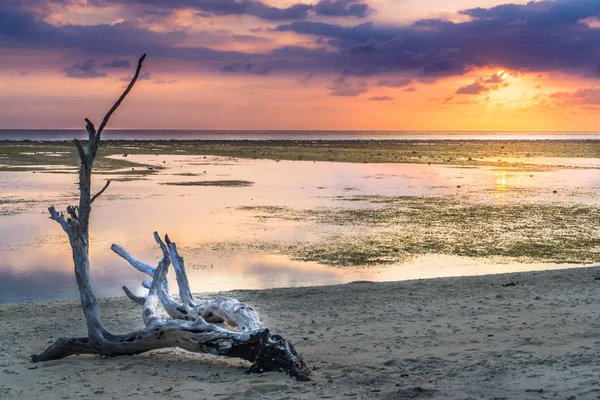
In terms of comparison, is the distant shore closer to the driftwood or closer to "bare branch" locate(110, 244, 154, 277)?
"bare branch" locate(110, 244, 154, 277)

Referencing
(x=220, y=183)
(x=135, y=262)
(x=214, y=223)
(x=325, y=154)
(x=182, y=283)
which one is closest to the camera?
(x=182, y=283)

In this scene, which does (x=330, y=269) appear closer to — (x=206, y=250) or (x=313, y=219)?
(x=206, y=250)

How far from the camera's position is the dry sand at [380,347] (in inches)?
298

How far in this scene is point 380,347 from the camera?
9523 millimetres

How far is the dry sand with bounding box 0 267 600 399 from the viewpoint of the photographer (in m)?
7.57

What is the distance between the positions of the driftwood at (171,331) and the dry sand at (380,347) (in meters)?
0.19

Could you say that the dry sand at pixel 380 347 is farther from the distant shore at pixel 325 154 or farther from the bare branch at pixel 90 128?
the distant shore at pixel 325 154

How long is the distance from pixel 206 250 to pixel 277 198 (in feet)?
44.3

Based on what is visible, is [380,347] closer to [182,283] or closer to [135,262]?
[182,283]

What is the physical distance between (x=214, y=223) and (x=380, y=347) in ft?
49.0

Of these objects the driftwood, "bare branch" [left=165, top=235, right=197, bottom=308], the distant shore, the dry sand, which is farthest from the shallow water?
the distant shore

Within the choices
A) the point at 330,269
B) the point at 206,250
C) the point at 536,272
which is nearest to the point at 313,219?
the point at 206,250

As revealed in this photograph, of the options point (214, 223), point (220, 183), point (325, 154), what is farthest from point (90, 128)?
point (325, 154)

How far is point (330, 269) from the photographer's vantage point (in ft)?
54.1
